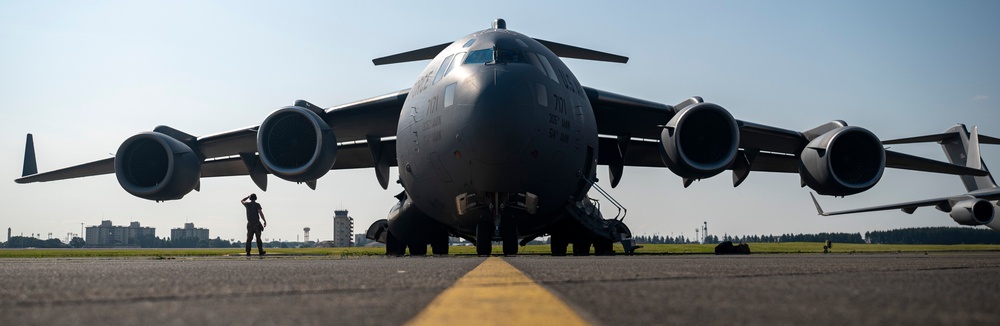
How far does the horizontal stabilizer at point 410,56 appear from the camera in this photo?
14.5m

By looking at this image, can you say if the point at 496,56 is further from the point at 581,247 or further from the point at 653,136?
the point at 653,136

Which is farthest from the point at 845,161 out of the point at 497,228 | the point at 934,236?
the point at 934,236

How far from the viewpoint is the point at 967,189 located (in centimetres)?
2669

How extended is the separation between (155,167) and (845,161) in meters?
11.3

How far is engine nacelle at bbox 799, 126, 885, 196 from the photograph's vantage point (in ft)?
40.7

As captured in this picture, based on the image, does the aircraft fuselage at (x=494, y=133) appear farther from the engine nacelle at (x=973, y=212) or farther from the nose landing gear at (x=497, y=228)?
the engine nacelle at (x=973, y=212)

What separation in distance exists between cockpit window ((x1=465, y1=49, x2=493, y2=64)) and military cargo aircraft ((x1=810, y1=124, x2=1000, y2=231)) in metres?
16.3

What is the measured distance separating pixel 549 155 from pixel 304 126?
4268 mm

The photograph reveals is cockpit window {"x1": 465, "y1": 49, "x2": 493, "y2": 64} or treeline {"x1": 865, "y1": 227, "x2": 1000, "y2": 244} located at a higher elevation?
cockpit window {"x1": 465, "y1": 49, "x2": 493, "y2": 64}

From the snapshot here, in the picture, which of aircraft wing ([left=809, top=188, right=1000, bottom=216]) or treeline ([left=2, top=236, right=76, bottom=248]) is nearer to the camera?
aircraft wing ([left=809, top=188, right=1000, bottom=216])

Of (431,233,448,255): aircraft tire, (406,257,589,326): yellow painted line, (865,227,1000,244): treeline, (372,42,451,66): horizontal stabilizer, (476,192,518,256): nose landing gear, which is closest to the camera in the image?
(406,257,589,326): yellow painted line

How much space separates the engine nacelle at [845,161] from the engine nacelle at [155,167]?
10272mm

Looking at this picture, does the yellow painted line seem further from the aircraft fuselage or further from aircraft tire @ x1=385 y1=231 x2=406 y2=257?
aircraft tire @ x1=385 y1=231 x2=406 y2=257

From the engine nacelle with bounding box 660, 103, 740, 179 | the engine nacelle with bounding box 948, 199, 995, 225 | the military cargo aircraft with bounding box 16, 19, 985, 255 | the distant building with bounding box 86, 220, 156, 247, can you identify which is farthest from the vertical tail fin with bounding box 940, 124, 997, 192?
the distant building with bounding box 86, 220, 156, 247
